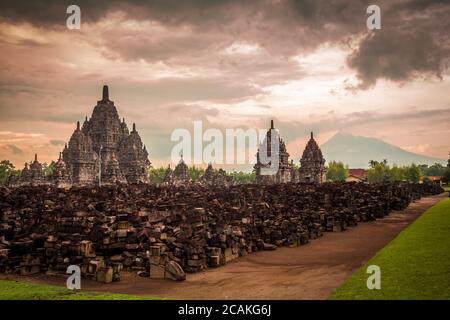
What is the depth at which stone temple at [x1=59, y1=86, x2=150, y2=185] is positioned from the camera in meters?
62.1

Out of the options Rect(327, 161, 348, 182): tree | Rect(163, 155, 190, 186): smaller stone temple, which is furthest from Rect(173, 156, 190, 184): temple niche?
Rect(327, 161, 348, 182): tree

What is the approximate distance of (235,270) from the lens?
11.9 metres

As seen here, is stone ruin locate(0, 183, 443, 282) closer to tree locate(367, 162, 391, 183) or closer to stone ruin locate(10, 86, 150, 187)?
stone ruin locate(10, 86, 150, 187)

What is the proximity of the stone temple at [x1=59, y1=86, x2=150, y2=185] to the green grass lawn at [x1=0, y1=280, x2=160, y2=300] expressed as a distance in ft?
146

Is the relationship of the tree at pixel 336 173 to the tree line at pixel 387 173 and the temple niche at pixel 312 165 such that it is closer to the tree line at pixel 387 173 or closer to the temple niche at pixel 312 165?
the tree line at pixel 387 173

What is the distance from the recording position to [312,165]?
6181cm

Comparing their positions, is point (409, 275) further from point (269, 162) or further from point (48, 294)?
point (269, 162)

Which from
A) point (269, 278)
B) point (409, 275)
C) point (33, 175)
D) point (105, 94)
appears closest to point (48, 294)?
point (269, 278)

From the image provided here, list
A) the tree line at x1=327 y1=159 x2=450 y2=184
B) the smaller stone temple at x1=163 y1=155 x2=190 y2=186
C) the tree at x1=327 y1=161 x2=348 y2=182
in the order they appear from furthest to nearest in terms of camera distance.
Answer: the tree at x1=327 y1=161 x2=348 y2=182
the tree line at x1=327 y1=159 x2=450 y2=184
the smaller stone temple at x1=163 y1=155 x2=190 y2=186

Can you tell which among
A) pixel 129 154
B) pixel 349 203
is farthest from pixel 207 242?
pixel 129 154

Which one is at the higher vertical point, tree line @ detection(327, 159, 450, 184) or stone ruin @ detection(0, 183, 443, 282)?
tree line @ detection(327, 159, 450, 184)

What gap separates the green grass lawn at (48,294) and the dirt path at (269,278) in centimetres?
86
